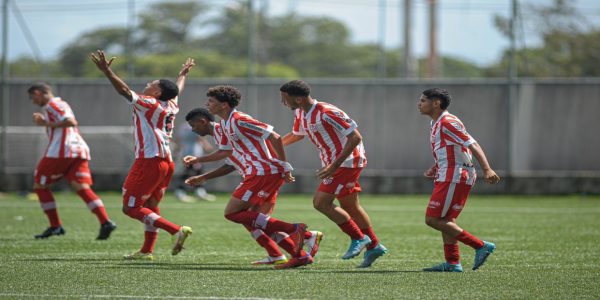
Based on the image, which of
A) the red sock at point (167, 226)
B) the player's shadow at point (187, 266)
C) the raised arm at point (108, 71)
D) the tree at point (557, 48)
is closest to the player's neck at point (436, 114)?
the player's shadow at point (187, 266)

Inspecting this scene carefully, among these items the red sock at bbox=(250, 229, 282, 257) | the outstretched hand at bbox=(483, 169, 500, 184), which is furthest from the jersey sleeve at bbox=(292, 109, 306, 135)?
the outstretched hand at bbox=(483, 169, 500, 184)

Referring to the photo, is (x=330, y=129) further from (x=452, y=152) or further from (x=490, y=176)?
(x=490, y=176)

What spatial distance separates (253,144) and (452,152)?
197 cm

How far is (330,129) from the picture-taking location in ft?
30.7

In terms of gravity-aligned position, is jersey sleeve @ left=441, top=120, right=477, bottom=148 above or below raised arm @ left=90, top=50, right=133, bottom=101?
below

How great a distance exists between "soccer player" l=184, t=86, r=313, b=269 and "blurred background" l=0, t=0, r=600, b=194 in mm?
12929

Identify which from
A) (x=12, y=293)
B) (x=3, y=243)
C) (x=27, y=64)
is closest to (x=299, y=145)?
(x=27, y=64)

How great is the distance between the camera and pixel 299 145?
888 inches

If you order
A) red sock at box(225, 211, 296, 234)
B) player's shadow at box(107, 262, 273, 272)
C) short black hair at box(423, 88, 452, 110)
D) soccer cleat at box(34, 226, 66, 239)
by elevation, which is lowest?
soccer cleat at box(34, 226, 66, 239)

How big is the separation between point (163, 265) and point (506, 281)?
3437 mm

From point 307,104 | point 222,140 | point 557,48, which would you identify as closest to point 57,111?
point 222,140

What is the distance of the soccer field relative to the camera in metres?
7.60

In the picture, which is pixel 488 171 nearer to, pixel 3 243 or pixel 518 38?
pixel 3 243

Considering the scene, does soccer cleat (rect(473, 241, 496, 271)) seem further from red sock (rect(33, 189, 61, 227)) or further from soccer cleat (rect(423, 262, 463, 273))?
red sock (rect(33, 189, 61, 227))
